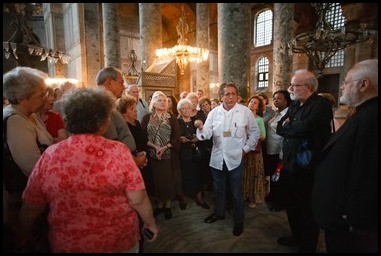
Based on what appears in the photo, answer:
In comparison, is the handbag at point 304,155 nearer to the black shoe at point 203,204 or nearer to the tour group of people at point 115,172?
the tour group of people at point 115,172

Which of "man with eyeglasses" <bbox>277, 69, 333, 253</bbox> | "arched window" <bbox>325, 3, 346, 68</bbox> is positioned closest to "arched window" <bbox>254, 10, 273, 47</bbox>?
"arched window" <bbox>325, 3, 346, 68</bbox>

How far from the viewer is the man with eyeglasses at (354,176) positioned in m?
1.50

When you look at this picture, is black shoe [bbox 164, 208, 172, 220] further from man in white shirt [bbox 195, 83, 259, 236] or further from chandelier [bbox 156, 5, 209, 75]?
chandelier [bbox 156, 5, 209, 75]

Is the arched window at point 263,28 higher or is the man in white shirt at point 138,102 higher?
the arched window at point 263,28

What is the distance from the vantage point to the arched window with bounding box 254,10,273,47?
20922 mm

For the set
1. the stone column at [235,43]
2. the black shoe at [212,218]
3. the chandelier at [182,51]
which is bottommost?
the black shoe at [212,218]

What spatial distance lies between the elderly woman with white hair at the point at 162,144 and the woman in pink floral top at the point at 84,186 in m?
2.07

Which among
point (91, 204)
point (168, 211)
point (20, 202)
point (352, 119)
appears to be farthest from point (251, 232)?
point (20, 202)

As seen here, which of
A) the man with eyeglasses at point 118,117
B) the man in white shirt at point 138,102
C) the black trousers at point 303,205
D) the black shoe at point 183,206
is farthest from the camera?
the man in white shirt at point 138,102

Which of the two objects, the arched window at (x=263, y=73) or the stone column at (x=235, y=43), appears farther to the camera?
the arched window at (x=263, y=73)

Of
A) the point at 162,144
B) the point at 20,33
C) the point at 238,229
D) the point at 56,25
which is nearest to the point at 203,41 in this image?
the point at 56,25

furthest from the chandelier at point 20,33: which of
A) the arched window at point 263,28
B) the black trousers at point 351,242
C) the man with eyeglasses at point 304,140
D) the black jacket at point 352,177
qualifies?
the arched window at point 263,28

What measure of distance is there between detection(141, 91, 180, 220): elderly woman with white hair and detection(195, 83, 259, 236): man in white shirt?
23.5 inches

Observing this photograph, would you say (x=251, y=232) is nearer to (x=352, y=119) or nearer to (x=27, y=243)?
(x=352, y=119)
